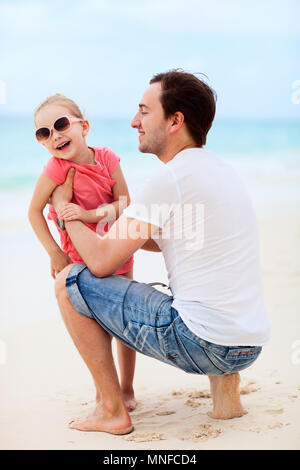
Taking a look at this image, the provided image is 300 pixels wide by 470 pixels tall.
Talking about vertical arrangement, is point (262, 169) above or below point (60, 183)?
above

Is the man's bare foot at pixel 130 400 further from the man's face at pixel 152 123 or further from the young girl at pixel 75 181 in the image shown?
the man's face at pixel 152 123

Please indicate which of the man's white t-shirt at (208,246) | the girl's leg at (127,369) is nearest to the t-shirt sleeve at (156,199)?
the man's white t-shirt at (208,246)

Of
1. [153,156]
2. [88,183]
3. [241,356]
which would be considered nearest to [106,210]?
[88,183]

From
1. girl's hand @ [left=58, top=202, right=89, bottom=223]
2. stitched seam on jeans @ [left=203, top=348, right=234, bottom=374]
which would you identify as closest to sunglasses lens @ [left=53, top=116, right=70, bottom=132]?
girl's hand @ [left=58, top=202, right=89, bottom=223]

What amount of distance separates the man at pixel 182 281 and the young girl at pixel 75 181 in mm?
251

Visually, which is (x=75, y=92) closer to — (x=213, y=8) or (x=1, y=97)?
(x=1, y=97)

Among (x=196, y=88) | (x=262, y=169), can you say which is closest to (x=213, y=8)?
(x=262, y=169)

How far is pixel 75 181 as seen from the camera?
2820 mm

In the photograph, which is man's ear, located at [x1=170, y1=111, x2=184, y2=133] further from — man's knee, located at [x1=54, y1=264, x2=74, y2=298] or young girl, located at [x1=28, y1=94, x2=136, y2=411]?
man's knee, located at [x1=54, y1=264, x2=74, y2=298]

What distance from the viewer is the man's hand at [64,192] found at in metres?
2.76

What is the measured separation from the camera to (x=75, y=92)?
68.6 ft

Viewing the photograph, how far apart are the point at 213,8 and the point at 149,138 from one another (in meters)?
21.2

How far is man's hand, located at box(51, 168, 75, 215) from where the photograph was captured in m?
2.76

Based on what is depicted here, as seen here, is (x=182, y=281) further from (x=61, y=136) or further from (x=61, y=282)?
(x=61, y=136)
